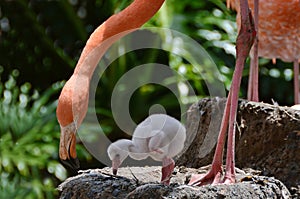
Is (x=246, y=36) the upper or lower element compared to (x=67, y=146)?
upper

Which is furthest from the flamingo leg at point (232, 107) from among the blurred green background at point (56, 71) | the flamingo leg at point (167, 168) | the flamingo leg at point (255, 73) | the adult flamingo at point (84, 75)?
the blurred green background at point (56, 71)

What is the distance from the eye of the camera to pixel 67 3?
14.3 ft

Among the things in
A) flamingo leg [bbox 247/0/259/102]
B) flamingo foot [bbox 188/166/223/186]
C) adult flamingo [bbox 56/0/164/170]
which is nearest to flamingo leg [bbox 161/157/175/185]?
flamingo foot [bbox 188/166/223/186]

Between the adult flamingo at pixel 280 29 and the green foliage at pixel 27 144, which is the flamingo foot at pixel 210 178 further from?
the green foliage at pixel 27 144

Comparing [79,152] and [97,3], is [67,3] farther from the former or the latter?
[79,152]

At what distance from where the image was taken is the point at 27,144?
3.69m

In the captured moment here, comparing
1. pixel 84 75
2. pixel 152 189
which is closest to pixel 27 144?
pixel 84 75

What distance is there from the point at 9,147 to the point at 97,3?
1.25 meters

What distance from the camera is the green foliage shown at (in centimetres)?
355

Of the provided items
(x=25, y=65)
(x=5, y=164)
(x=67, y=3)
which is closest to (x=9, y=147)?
(x=5, y=164)

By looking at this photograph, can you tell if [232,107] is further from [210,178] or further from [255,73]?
[255,73]

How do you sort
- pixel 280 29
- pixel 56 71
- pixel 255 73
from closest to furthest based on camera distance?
pixel 255 73 < pixel 280 29 < pixel 56 71

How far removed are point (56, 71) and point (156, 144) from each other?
272cm

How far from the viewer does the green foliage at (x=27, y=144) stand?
3551 millimetres
